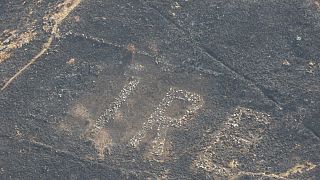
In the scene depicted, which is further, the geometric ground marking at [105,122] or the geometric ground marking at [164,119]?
the geometric ground marking at [105,122]

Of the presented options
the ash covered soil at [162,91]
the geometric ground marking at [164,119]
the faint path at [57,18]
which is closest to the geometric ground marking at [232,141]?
the ash covered soil at [162,91]

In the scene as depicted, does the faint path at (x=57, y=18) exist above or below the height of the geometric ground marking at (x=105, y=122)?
above

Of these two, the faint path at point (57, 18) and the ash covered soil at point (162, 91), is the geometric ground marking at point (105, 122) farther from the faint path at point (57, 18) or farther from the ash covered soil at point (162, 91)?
the faint path at point (57, 18)

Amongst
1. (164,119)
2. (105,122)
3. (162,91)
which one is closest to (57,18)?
(105,122)

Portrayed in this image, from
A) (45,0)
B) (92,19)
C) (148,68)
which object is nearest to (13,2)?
(45,0)

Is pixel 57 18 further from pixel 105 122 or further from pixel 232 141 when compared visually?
pixel 232 141

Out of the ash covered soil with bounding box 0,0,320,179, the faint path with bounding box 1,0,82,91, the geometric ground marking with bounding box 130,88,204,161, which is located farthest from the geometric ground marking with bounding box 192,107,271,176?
the faint path with bounding box 1,0,82,91

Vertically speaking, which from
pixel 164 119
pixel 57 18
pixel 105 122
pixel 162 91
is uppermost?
pixel 57 18

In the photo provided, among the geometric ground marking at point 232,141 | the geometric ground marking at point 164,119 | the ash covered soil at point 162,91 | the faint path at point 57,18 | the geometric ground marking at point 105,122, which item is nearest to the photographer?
the geometric ground marking at point 232,141
